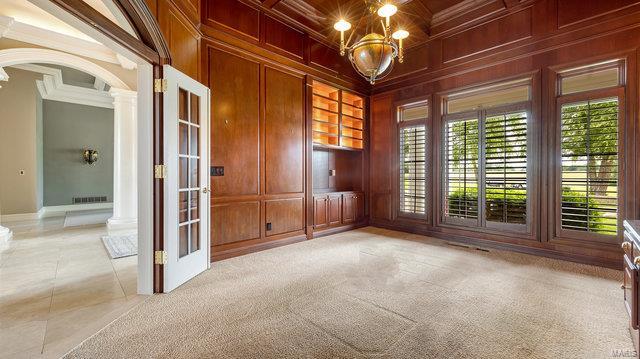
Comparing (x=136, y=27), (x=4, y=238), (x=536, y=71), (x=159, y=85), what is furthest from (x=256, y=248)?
(x=536, y=71)

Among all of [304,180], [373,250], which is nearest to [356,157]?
[304,180]

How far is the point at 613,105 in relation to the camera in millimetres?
3412

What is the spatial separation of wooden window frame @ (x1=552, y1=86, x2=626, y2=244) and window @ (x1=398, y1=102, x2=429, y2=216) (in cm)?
190

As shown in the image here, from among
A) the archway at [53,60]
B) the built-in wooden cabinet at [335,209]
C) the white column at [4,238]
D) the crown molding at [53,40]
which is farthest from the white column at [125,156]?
the built-in wooden cabinet at [335,209]

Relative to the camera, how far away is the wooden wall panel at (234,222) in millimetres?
3648

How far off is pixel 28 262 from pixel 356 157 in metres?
5.42

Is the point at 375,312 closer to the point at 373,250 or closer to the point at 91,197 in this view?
the point at 373,250

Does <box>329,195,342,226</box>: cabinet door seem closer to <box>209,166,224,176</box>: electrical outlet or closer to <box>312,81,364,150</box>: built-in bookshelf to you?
<box>312,81,364,150</box>: built-in bookshelf

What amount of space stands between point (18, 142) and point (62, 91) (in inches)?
85.8

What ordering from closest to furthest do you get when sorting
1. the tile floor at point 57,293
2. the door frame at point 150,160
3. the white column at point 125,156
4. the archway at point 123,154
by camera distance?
the tile floor at point 57,293, the door frame at point 150,160, the archway at point 123,154, the white column at point 125,156

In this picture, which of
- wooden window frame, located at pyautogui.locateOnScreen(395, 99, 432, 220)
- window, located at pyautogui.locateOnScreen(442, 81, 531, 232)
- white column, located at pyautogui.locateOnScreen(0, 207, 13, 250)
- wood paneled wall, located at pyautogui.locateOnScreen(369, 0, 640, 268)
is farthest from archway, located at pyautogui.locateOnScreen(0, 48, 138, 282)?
window, located at pyautogui.locateOnScreen(442, 81, 531, 232)

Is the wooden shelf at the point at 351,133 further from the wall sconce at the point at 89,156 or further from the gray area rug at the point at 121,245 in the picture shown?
the wall sconce at the point at 89,156

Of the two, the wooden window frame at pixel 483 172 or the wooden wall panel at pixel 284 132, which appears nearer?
the wooden window frame at pixel 483 172

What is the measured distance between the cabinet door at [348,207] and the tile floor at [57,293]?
139 inches
